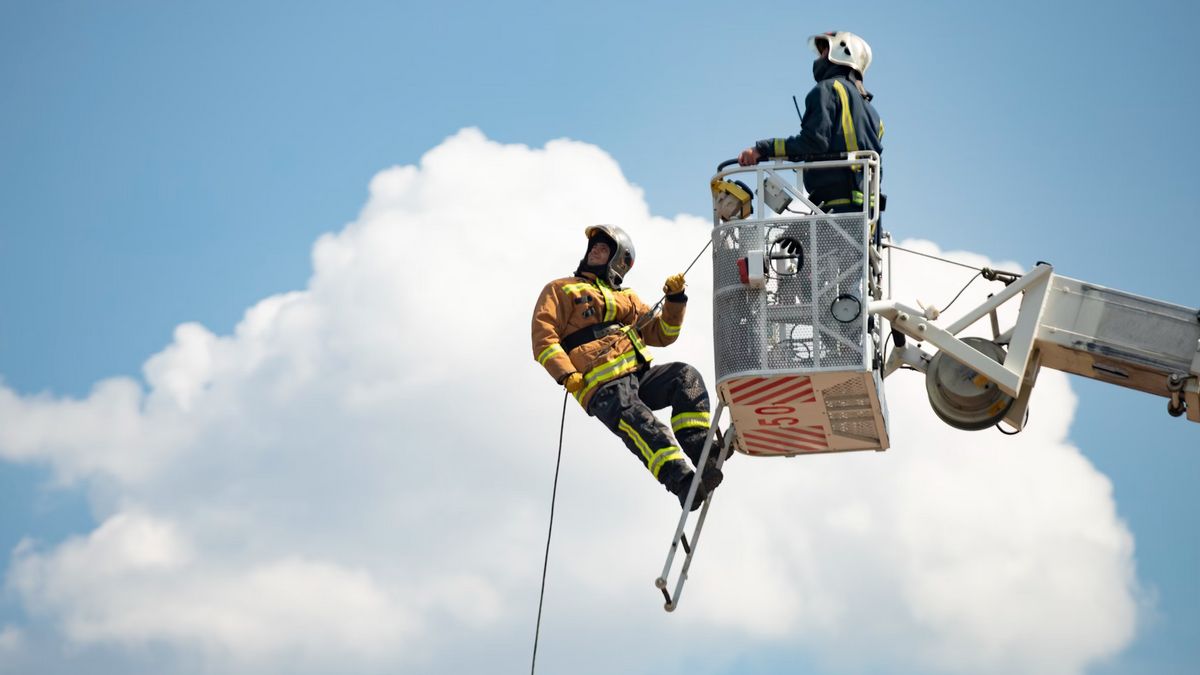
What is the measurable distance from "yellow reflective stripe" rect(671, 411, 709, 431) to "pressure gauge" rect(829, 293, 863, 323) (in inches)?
83.2

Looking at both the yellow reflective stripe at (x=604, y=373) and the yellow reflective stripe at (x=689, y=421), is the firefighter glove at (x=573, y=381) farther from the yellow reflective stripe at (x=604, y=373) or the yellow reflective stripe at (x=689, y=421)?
the yellow reflective stripe at (x=689, y=421)

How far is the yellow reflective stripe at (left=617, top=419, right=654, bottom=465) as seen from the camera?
18.2m

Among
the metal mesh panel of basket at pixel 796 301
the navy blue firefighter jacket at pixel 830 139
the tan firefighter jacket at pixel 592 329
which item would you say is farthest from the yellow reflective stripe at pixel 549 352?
the navy blue firefighter jacket at pixel 830 139

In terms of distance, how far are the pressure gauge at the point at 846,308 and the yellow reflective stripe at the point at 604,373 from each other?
2.40 m

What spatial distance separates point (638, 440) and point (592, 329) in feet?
4.03

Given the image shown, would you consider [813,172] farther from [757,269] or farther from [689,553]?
[689,553]

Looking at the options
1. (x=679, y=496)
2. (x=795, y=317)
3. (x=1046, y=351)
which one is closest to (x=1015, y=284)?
(x=1046, y=351)

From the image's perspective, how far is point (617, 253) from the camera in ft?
62.9

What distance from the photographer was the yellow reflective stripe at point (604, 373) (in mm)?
18609

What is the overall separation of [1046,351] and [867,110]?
8.44ft

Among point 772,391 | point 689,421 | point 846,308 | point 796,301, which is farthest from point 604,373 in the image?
point 846,308

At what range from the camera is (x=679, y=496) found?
18.1 metres

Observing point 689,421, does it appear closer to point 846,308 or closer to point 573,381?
point 573,381

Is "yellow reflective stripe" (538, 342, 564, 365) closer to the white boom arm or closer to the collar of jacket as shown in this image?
the white boom arm
